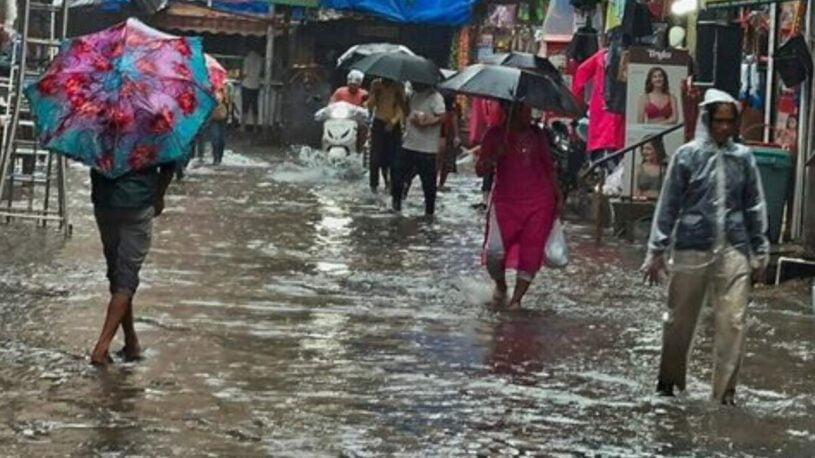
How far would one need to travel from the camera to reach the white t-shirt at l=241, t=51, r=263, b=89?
38062 millimetres

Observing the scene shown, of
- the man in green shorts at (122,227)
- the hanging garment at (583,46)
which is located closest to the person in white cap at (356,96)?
the hanging garment at (583,46)

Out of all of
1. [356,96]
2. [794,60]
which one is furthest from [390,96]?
[794,60]

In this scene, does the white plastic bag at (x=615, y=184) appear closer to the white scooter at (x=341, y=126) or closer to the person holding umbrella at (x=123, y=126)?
the white scooter at (x=341, y=126)

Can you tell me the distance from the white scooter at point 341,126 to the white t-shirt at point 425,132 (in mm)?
7016

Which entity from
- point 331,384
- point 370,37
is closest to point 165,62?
point 331,384

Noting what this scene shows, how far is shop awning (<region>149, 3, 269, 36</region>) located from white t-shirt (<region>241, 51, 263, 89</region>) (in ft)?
1.81

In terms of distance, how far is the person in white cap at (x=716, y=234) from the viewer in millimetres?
9062

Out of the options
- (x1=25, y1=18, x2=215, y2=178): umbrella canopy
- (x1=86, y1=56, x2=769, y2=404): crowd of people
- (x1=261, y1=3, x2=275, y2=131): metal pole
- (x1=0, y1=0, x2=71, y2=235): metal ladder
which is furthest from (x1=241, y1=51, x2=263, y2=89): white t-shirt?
(x1=86, y1=56, x2=769, y2=404): crowd of people

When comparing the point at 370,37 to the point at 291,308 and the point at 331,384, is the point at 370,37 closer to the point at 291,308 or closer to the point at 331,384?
the point at 291,308

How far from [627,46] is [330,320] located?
32.3 feet

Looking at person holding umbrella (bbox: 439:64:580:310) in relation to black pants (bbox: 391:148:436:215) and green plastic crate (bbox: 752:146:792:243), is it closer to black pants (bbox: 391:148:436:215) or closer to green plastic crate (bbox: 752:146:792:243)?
green plastic crate (bbox: 752:146:792:243)

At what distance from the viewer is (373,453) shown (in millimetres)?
7625

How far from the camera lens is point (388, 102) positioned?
22.1 metres

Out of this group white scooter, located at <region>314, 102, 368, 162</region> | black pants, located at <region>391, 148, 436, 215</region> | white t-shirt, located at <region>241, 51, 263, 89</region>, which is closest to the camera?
black pants, located at <region>391, 148, 436, 215</region>
